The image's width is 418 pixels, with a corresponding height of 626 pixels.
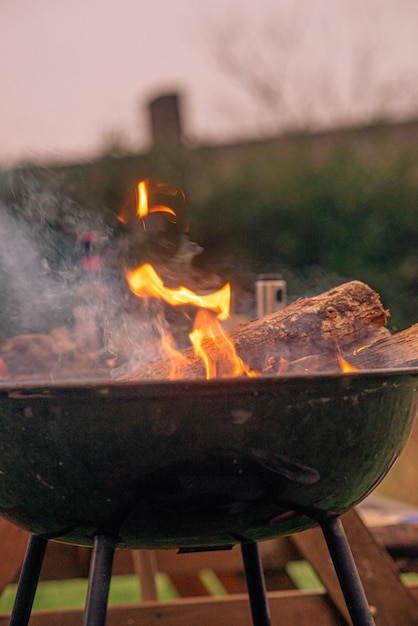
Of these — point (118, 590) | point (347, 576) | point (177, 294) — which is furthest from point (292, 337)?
point (118, 590)

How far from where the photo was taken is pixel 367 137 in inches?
283

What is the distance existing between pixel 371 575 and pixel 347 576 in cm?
85

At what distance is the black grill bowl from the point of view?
1169mm

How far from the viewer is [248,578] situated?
1825 millimetres

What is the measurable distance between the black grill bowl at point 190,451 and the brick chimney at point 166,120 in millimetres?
5981

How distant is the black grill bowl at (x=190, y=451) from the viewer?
117cm

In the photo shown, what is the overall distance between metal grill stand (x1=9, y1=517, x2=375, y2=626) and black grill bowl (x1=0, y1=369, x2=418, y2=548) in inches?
2.5

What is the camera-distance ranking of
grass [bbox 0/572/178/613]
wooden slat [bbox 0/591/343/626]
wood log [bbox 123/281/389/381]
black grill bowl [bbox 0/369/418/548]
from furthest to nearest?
grass [bbox 0/572/178/613]
wooden slat [bbox 0/591/343/626]
wood log [bbox 123/281/389/381]
black grill bowl [bbox 0/369/418/548]

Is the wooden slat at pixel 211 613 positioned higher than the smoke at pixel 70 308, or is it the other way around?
the smoke at pixel 70 308

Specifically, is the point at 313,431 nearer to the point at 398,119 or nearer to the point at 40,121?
the point at 40,121

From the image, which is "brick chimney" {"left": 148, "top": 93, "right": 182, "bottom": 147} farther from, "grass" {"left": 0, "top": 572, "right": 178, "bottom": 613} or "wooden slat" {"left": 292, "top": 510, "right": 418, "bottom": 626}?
"wooden slat" {"left": 292, "top": 510, "right": 418, "bottom": 626}

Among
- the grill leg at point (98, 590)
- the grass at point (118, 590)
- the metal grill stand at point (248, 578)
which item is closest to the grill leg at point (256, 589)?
the metal grill stand at point (248, 578)

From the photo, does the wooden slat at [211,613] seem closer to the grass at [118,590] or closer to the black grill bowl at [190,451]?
the black grill bowl at [190,451]

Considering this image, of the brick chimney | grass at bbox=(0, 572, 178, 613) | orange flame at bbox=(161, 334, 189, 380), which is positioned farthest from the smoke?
the brick chimney
